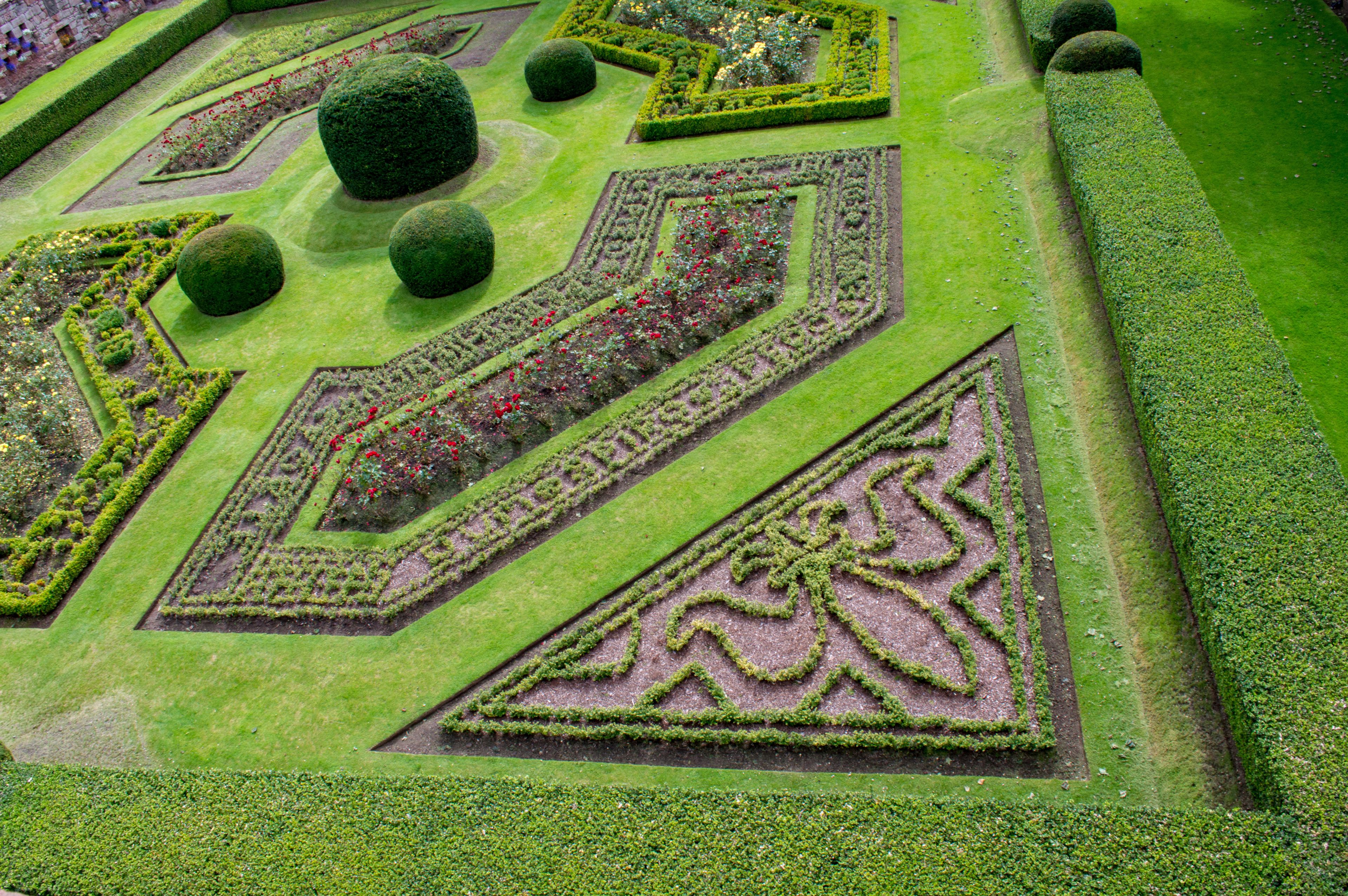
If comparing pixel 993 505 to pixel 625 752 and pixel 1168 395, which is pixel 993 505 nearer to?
pixel 1168 395

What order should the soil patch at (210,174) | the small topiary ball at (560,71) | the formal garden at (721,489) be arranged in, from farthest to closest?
1. the small topiary ball at (560,71)
2. the soil patch at (210,174)
3. the formal garden at (721,489)

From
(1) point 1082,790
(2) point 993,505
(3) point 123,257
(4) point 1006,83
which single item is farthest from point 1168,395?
(3) point 123,257

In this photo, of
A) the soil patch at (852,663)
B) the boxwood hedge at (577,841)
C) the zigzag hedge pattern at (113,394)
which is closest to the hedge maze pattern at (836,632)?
the soil patch at (852,663)

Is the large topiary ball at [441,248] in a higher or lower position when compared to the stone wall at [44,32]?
lower

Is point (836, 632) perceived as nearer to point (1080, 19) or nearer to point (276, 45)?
point (1080, 19)

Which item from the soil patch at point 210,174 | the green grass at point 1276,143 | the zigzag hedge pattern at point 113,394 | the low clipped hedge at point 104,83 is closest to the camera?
the green grass at point 1276,143

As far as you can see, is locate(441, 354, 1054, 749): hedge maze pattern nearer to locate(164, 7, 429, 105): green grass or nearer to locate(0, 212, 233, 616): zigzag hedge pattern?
locate(0, 212, 233, 616): zigzag hedge pattern

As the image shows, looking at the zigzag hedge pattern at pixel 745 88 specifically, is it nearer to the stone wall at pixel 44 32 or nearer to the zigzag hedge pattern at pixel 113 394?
the zigzag hedge pattern at pixel 113 394
